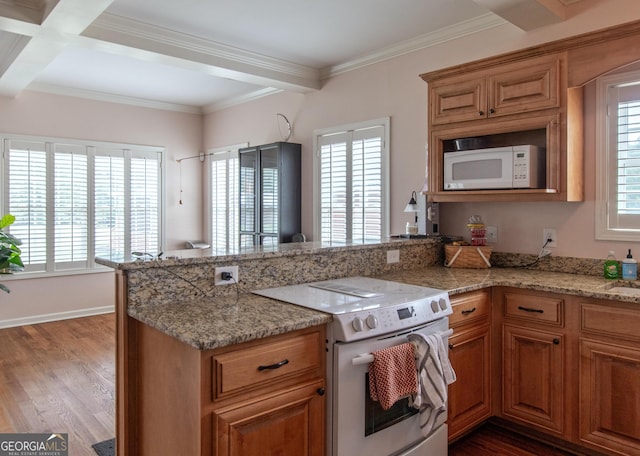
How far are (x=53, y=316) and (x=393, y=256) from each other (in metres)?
4.18

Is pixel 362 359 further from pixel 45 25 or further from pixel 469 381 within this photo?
pixel 45 25

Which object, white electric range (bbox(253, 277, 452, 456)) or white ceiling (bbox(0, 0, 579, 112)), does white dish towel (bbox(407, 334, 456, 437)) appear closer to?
white electric range (bbox(253, 277, 452, 456))

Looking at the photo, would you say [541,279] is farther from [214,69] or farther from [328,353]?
[214,69]

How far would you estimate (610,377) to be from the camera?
2254 mm

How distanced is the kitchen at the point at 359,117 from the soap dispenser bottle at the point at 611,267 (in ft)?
0.22

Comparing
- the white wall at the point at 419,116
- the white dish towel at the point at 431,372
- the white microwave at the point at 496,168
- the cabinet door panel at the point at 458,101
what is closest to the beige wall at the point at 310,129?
the white wall at the point at 419,116

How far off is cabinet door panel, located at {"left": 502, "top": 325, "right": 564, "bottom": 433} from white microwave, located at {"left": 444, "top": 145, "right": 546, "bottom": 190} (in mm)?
871

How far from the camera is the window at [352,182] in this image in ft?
13.2

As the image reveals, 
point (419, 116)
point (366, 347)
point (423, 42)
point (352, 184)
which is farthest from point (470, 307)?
point (423, 42)

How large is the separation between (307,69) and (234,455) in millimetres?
3661

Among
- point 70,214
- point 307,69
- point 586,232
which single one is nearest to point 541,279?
point 586,232

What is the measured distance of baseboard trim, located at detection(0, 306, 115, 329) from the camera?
4.93 m

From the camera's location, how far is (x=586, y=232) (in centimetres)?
287

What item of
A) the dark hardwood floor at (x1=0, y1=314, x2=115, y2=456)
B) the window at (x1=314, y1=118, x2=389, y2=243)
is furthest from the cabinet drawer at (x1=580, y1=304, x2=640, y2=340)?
the dark hardwood floor at (x1=0, y1=314, x2=115, y2=456)
